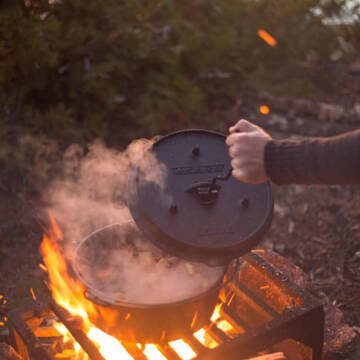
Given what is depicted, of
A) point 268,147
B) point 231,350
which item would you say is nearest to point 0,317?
point 231,350

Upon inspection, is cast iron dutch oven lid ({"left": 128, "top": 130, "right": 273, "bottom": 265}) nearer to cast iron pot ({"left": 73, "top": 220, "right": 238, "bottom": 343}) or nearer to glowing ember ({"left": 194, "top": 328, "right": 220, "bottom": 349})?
cast iron pot ({"left": 73, "top": 220, "right": 238, "bottom": 343})

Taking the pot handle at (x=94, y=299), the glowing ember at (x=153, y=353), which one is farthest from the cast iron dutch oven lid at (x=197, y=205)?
the glowing ember at (x=153, y=353)

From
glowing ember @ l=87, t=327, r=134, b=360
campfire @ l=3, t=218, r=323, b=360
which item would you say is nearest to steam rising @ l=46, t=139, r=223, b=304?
campfire @ l=3, t=218, r=323, b=360

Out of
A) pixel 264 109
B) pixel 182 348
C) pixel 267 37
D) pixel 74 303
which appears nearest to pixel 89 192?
pixel 74 303

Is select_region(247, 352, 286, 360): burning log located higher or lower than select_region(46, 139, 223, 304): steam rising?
lower

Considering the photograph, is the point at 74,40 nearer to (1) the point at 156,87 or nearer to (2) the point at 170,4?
(1) the point at 156,87

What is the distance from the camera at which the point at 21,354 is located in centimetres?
248

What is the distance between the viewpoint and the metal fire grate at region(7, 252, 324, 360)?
2.18m

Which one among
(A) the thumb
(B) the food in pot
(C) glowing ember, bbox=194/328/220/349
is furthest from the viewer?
(C) glowing ember, bbox=194/328/220/349

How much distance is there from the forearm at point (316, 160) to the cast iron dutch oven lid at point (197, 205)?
27 cm

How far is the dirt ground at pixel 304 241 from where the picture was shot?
11.0 feet

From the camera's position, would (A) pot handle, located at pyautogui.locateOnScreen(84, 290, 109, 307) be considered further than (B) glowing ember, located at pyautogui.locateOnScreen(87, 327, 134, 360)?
No

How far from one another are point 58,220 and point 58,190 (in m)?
0.86

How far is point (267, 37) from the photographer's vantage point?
23.8ft
